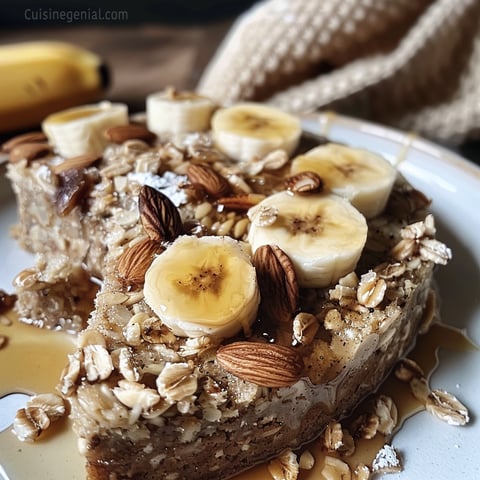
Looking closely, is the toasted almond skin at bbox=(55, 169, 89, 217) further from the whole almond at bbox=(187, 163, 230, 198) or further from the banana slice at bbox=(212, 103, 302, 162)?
the banana slice at bbox=(212, 103, 302, 162)

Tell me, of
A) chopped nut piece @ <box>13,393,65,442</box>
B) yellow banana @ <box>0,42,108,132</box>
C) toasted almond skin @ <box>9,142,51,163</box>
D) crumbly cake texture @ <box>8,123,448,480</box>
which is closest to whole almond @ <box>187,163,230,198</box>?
crumbly cake texture @ <box>8,123,448,480</box>

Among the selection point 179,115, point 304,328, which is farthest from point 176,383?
point 179,115

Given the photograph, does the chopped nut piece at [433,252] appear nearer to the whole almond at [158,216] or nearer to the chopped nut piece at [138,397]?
the whole almond at [158,216]

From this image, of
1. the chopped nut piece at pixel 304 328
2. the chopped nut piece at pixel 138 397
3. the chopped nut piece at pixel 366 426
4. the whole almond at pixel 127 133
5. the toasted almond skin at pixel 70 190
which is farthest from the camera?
the whole almond at pixel 127 133

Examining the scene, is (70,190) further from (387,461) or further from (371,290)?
(387,461)

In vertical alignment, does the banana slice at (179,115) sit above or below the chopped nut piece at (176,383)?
above

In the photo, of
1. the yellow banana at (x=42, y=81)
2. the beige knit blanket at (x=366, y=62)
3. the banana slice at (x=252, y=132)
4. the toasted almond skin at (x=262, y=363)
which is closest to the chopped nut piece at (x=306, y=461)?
the toasted almond skin at (x=262, y=363)

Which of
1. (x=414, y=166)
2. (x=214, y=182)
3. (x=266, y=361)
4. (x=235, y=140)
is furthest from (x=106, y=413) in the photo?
(x=414, y=166)
